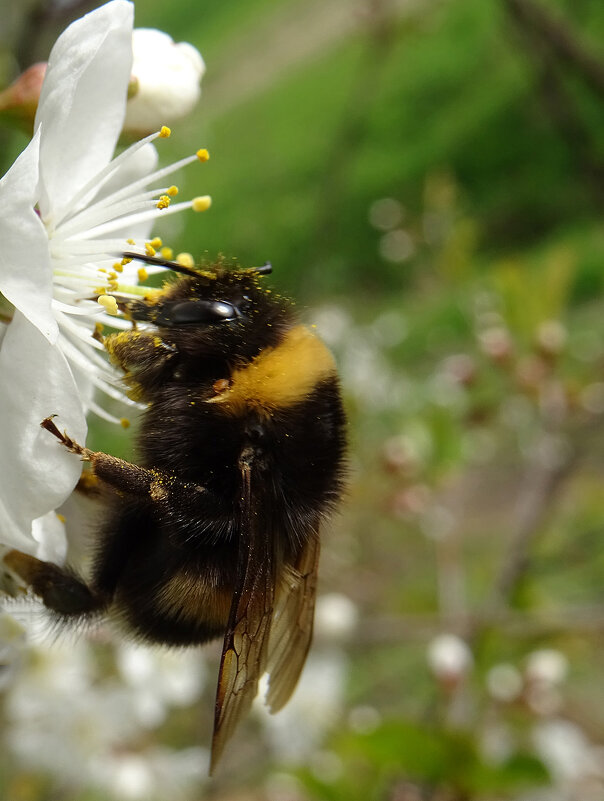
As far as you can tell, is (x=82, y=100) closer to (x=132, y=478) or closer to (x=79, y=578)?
(x=132, y=478)

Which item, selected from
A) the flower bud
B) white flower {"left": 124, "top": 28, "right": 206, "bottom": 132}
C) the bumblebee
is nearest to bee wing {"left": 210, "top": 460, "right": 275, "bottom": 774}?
the bumblebee

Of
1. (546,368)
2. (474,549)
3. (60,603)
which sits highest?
(60,603)

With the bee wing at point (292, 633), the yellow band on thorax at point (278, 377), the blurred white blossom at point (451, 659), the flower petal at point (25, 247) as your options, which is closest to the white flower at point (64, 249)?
the flower petal at point (25, 247)

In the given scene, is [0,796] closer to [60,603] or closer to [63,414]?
[60,603]

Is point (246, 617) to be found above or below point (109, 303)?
below

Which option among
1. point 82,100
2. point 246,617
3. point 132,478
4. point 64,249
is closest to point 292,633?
point 246,617

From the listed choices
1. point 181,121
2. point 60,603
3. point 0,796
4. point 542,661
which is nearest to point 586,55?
point 542,661

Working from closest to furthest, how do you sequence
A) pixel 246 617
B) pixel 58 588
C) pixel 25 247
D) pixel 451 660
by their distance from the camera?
Answer: pixel 25 247 → pixel 246 617 → pixel 58 588 → pixel 451 660

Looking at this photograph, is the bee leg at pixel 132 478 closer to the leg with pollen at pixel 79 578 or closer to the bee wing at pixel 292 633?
the leg with pollen at pixel 79 578
